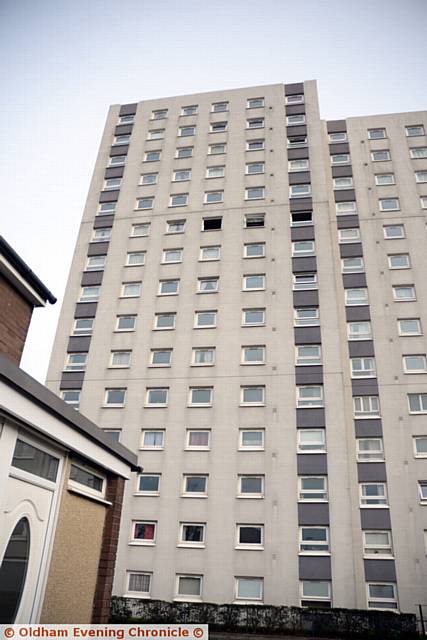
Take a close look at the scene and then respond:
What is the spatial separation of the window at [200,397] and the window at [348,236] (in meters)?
13.0

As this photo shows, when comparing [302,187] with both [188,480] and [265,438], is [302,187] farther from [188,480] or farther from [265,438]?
[188,480]

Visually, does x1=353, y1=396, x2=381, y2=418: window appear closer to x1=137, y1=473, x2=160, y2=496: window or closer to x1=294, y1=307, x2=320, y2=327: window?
x1=294, y1=307, x2=320, y2=327: window

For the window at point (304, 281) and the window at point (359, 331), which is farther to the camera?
the window at point (304, 281)

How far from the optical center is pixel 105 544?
9.28 meters

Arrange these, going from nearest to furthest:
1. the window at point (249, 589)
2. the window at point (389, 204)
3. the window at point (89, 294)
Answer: the window at point (249, 589) < the window at point (89, 294) < the window at point (389, 204)

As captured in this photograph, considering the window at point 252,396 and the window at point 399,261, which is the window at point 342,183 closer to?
the window at point 399,261

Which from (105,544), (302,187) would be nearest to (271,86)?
(302,187)

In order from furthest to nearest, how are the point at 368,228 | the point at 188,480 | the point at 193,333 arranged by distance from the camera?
1. the point at 368,228
2. the point at 193,333
3. the point at 188,480

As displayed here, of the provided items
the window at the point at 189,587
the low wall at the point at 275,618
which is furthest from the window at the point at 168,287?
the low wall at the point at 275,618

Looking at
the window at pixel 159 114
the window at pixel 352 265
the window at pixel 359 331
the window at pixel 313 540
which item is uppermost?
the window at pixel 159 114

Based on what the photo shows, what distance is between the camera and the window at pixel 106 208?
3541cm

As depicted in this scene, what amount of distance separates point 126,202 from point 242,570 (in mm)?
24362

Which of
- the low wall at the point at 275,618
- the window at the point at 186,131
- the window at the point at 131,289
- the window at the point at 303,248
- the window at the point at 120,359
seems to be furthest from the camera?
the window at the point at 186,131

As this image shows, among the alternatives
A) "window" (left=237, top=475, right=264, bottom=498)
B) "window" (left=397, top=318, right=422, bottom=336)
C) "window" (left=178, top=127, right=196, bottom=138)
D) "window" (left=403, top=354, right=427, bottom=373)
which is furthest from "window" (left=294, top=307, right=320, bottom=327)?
"window" (left=178, top=127, right=196, bottom=138)
